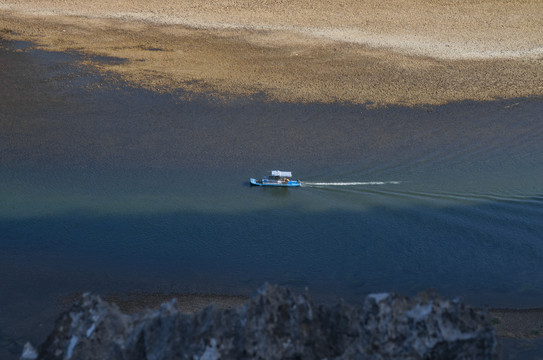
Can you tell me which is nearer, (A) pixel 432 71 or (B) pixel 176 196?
(B) pixel 176 196

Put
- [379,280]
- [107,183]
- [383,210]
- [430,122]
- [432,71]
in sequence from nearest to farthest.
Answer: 1. [379,280]
2. [383,210]
3. [107,183]
4. [430,122]
5. [432,71]

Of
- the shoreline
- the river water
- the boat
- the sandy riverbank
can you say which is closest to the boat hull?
the boat

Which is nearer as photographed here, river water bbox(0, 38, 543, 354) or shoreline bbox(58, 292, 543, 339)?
shoreline bbox(58, 292, 543, 339)

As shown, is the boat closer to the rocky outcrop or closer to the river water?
the river water

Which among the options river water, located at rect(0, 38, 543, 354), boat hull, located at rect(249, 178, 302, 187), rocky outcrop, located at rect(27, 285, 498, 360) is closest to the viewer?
rocky outcrop, located at rect(27, 285, 498, 360)

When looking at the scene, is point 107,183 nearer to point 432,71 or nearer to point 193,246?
point 193,246

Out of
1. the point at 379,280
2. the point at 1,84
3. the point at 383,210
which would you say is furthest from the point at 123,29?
the point at 379,280

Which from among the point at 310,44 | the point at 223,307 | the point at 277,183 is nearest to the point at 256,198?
the point at 277,183
